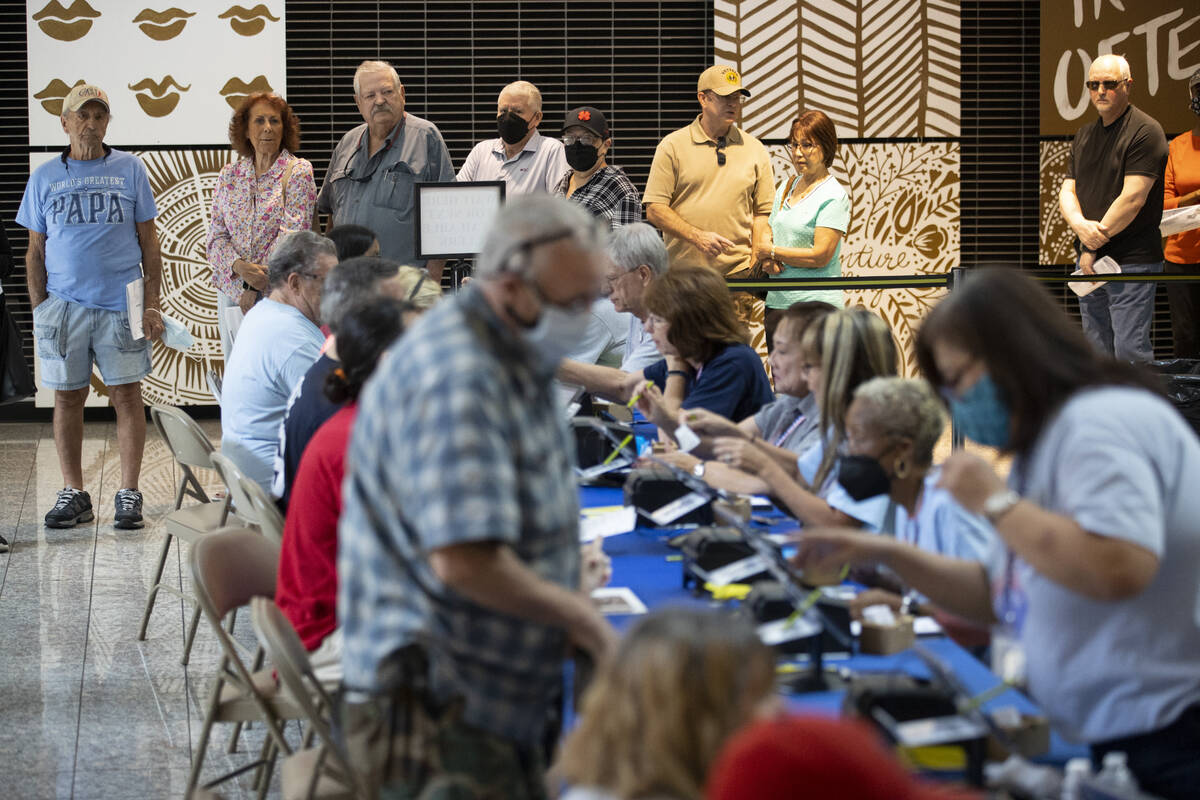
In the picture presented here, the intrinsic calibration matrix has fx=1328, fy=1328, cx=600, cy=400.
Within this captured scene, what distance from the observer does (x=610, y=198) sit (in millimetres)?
6102

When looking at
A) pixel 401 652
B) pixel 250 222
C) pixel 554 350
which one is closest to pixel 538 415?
pixel 554 350

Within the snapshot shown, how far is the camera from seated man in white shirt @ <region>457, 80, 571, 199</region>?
6.39m

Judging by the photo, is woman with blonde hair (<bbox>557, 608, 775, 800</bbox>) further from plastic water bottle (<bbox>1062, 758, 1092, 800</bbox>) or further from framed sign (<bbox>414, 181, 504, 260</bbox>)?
framed sign (<bbox>414, 181, 504, 260</bbox>)

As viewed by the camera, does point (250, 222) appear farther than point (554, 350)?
Yes

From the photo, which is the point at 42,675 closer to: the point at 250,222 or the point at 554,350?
the point at 250,222

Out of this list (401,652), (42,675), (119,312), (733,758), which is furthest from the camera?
(119,312)

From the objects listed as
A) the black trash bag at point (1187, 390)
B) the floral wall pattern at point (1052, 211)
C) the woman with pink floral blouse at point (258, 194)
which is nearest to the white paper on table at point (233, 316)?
the woman with pink floral blouse at point (258, 194)

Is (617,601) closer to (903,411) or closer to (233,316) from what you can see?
(903,411)

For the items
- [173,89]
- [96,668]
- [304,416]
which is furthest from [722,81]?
[173,89]

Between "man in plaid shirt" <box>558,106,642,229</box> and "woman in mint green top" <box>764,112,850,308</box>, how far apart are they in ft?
2.43

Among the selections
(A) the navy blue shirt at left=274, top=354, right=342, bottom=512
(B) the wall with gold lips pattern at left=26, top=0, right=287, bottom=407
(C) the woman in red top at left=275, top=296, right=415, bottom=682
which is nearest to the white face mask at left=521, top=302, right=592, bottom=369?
(C) the woman in red top at left=275, top=296, right=415, bottom=682

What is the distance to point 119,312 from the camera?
6.31 m

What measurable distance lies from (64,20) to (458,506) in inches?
325

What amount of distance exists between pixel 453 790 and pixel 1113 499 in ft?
3.32
